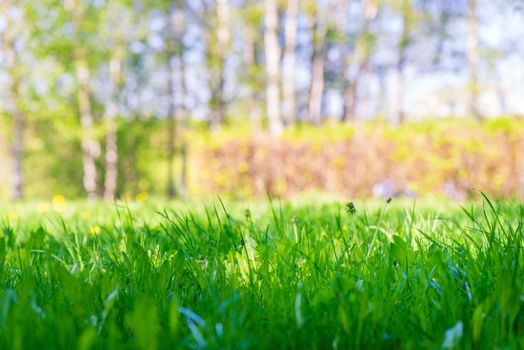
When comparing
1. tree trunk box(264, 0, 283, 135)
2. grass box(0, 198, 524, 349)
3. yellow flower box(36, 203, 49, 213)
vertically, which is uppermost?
tree trunk box(264, 0, 283, 135)

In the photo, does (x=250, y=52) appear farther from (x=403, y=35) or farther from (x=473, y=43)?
(x=473, y=43)

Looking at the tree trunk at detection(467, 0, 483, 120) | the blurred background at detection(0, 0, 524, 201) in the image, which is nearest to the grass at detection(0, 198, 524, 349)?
the blurred background at detection(0, 0, 524, 201)

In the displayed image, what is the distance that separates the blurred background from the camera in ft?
28.0

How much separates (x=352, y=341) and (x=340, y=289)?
115 millimetres

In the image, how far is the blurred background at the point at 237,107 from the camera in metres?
8.55

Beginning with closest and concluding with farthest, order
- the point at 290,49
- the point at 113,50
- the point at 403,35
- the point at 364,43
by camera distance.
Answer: the point at 290,49 → the point at 364,43 → the point at 113,50 → the point at 403,35

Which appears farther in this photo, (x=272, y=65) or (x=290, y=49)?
(x=290, y=49)

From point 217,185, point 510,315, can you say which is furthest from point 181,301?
point 217,185

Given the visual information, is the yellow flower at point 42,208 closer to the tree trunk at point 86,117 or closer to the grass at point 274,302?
the grass at point 274,302

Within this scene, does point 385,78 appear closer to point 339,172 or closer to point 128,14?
point 128,14

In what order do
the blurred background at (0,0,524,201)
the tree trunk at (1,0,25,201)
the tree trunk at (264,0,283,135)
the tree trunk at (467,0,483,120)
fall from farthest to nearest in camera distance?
the tree trunk at (467,0,483,120) < the tree trunk at (1,0,25,201) < the tree trunk at (264,0,283,135) < the blurred background at (0,0,524,201)

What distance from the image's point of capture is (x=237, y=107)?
28391 mm

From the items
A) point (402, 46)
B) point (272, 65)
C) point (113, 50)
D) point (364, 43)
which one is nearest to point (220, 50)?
point (113, 50)

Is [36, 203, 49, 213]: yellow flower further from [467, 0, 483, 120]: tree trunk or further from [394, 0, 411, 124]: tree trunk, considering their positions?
[467, 0, 483, 120]: tree trunk
